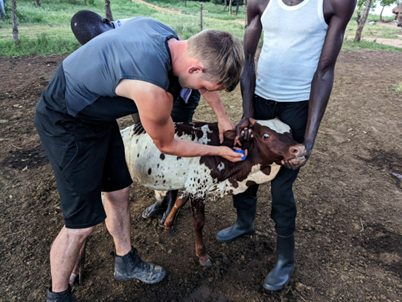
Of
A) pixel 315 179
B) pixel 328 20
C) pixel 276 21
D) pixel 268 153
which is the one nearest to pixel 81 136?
pixel 268 153

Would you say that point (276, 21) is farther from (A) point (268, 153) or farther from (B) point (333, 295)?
(B) point (333, 295)

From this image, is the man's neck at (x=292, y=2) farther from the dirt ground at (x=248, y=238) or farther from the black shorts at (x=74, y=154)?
the dirt ground at (x=248, y=238)

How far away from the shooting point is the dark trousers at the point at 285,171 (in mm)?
2217

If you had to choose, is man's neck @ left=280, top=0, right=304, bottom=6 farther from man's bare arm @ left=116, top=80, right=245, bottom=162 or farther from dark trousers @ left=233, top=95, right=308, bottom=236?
man's bare arm @ left=116, top=80, right=245, bottom=162

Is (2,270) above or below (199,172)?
below

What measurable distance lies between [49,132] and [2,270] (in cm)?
156

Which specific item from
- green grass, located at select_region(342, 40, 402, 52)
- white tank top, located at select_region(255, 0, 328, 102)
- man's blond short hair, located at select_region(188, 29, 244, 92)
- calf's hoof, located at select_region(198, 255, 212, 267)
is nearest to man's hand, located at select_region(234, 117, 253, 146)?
white tank top, located at select_region(255, 0, 328, 102)

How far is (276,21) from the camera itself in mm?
2029

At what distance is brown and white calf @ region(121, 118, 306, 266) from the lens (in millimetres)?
2451

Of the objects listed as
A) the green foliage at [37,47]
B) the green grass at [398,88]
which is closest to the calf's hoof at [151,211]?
the green grass at [398,88]

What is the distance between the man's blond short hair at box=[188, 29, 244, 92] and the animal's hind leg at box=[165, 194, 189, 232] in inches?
53.7

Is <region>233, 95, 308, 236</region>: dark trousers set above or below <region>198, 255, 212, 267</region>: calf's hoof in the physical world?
above

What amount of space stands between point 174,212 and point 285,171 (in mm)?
1117

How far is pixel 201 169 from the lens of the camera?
2533 mm
